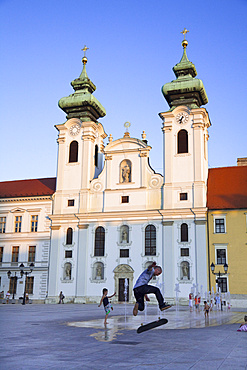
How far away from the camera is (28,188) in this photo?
4625 cm

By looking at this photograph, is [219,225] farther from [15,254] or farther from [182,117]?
[15,254]

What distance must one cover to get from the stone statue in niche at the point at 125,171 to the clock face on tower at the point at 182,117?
652cm

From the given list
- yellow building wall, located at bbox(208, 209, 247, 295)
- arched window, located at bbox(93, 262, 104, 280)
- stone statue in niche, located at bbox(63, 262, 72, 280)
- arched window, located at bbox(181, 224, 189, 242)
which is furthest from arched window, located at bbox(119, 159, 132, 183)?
stone statue in niche, located at bbox(63, 262, 72, 280)

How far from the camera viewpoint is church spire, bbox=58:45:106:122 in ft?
147

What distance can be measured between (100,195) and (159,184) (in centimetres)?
620

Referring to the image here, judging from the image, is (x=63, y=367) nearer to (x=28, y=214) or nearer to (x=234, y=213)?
(x=234, y=213)

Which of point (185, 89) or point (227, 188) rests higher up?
point (185, 89)

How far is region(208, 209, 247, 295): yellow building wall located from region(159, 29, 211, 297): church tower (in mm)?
854

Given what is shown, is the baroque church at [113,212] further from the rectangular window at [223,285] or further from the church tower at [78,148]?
the rectangular window at [223,285]

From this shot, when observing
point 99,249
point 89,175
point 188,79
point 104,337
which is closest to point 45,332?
point 104,337

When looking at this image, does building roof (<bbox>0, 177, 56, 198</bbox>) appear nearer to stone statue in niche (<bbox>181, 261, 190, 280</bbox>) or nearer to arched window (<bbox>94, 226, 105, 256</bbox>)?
arched window (<bbox>94, 226, 105, 256</bbox>)

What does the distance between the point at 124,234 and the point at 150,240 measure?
105 inches

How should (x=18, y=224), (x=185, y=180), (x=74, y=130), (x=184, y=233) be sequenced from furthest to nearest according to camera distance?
1. (x=74, y=130)
2. (x=18, y=224)
3. (x=185, y=180)
4. (x=184, y=233)

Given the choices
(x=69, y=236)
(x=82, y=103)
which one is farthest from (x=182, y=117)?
(x=69, y=236)
